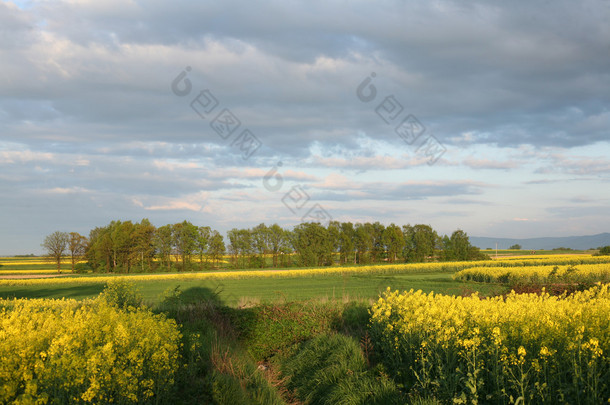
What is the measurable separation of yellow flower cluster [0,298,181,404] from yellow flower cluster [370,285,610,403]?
4232 mm

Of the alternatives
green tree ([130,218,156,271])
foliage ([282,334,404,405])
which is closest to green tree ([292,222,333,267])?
green tree ([130,218,156,271])

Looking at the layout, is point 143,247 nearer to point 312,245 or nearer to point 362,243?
point 312,245

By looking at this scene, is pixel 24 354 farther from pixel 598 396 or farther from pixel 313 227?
pixel 313 227

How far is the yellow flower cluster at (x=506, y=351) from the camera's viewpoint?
4.96 meters

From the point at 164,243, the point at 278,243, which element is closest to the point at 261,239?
the point at 278,243

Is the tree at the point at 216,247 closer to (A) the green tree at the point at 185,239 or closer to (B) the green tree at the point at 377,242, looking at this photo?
(A) the green tree at the point at 185,239

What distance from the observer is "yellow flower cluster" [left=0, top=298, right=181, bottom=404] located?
4.73m

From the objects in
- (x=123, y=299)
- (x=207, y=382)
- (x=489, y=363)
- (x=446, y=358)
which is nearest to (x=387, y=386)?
(x=446, y=358)

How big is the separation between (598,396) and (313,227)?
70864 millimetres

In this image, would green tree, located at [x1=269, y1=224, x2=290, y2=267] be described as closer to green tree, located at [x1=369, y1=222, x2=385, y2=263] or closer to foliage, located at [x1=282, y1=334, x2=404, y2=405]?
green tree, located at [x1=369, y1=222, x2=385, y2=263]

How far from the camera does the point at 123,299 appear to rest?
1316 cm

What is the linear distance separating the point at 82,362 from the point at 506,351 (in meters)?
5.40

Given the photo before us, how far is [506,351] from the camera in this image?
551 cm

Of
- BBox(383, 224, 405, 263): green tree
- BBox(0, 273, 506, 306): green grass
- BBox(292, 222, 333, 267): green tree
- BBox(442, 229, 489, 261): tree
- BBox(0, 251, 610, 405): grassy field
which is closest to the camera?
BBox(0, 251, 610, 405): grassy field
